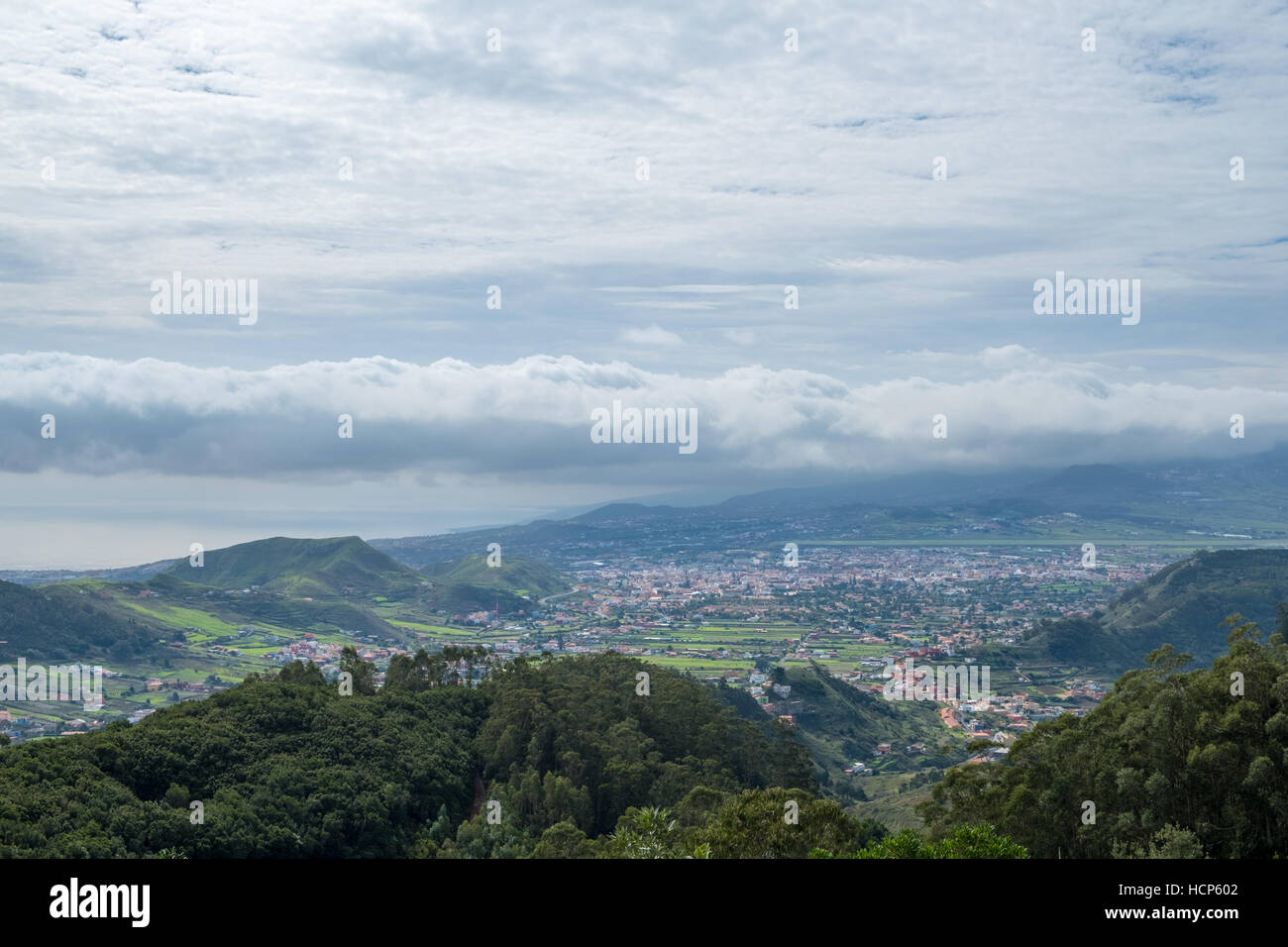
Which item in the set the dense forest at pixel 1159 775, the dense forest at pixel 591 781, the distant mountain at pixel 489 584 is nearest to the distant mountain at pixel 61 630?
the distant mountain at pixel 489 584

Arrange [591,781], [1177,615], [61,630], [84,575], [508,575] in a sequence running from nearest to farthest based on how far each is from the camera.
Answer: [591,781]
[61,630]
[1177,615]
[84,575]
[508,575]

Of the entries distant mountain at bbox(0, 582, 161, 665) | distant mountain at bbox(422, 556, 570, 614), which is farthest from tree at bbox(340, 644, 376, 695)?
distant mountain at bbox(422, 556, 570, 614)

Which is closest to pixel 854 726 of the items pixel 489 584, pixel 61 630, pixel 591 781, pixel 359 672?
pixel 359 672

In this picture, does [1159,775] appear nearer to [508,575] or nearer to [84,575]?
[508,575]

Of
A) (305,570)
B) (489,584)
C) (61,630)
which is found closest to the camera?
(61,630)
